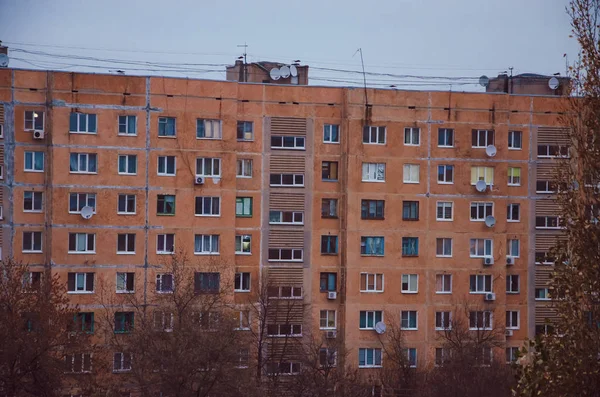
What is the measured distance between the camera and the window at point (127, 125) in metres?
48.9

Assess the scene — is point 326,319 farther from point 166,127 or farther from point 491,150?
point 166,127

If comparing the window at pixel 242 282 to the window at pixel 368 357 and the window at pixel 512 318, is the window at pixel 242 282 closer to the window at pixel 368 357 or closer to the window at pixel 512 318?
the window at pixel 368 357

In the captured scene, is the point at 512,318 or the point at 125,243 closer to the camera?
the point at 125,243

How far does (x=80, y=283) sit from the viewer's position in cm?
4844

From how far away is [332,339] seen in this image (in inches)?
1998

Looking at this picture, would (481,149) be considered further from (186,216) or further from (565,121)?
(565,121)

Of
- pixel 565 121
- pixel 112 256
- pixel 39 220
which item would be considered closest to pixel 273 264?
pixel 112 256

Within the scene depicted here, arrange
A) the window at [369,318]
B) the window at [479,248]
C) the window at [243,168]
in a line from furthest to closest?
1. the window at [479,248]
2. the window at [369,318]
3. the window at [243,168]

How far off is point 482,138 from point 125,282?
65.4 ft

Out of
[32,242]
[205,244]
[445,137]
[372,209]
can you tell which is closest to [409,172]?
[445,137]

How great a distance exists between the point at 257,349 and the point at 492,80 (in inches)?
852

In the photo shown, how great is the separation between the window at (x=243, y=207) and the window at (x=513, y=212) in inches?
553

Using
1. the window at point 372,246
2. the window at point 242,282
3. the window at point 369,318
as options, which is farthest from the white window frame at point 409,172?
the window at point 242,282

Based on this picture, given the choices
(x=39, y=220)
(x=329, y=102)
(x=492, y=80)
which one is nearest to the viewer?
(x=39, y=220)
